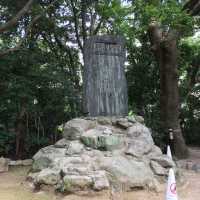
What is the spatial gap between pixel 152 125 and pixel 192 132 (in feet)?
12.6

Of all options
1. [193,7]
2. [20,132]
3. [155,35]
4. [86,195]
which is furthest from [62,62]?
[86,195]

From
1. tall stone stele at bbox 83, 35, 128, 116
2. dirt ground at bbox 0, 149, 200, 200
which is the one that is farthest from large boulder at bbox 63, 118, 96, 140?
dirt ground at bbox 0, 149, 200, 200

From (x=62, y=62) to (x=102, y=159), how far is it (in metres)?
6.09

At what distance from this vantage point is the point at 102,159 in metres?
6.08

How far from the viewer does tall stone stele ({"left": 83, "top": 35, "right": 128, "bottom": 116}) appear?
7.37m

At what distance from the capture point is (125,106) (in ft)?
24.9

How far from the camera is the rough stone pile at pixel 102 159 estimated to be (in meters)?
5.59

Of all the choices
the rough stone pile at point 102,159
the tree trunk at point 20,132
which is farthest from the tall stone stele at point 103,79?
the tree trunk at point 20,132

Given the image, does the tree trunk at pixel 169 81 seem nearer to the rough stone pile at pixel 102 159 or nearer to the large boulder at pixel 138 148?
the rough stone pile at pixel 102 159

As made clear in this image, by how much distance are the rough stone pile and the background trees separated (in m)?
2.54

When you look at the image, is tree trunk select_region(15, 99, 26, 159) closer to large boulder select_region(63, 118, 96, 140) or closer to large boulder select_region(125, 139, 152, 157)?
large boulder select_region(63, 118, 96, 140)

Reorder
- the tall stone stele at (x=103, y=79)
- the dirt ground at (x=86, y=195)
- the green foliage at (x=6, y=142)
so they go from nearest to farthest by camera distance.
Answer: the dirt ground at (x=86, y=195) → the tall stone stele at (x=103, y=79) → the green foliage at (x=6, y=142)

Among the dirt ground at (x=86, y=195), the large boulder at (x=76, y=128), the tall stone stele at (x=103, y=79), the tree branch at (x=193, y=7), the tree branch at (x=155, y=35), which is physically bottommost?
the dirt ground at (x=86, y=195)

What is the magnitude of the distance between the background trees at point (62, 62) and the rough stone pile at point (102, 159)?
254 centimetres
